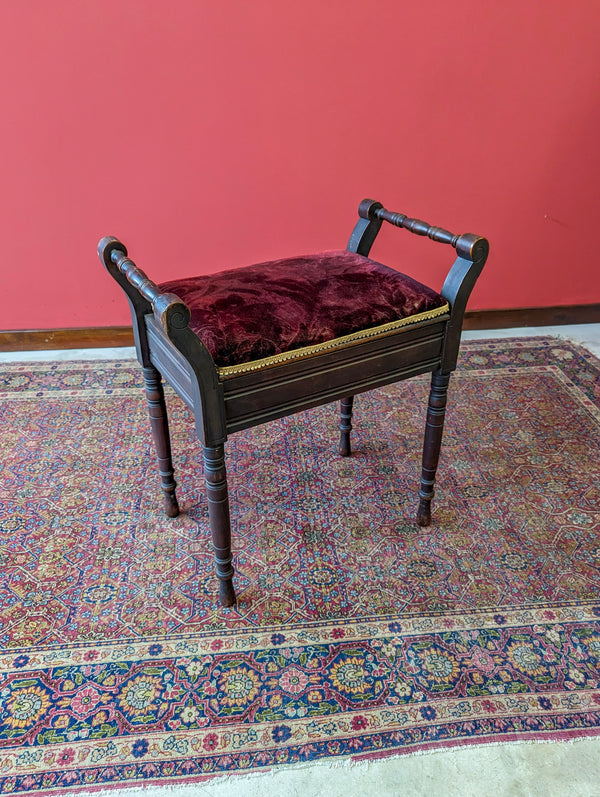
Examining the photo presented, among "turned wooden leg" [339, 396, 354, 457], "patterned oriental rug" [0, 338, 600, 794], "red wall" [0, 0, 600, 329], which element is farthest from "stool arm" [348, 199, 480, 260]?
"red wall" [0, 0, 600, 329]

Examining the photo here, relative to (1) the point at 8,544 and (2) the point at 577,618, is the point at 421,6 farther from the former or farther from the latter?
(1) the point at 8,544

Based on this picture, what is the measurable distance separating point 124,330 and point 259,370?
1.93 meters

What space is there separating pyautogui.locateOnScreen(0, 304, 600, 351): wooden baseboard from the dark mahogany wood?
1.44m

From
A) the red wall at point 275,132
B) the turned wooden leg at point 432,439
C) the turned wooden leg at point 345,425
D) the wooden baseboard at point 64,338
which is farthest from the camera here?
the wooden baseboard at point 64,338

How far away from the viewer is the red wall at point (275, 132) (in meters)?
2.60

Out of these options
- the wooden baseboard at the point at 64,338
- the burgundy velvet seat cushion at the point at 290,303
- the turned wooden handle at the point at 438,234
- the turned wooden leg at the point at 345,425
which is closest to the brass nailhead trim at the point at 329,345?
the burgundy velvet seat cushion at the point at 290,303

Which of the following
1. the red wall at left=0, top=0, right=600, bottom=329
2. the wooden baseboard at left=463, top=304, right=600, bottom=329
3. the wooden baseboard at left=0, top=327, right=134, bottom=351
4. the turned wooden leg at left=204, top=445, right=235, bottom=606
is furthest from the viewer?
the wooden baseboard at left=463, top=304, right=600, bottom=329

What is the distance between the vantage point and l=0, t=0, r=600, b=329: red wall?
2.60 metres

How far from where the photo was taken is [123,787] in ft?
4.33

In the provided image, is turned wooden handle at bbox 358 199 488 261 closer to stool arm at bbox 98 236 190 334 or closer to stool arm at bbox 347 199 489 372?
stool arm at bbox 347 199 489 372

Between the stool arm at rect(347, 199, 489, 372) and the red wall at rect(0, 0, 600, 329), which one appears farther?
the red wall at rect(0, 0, 600, 329)

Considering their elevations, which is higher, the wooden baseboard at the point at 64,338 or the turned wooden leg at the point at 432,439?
the turned wooden leg at the point at 432,439

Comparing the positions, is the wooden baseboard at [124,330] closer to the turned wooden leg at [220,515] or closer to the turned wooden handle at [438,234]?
the turned wooden handle at [438,234]

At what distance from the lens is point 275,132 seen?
9.20 ft
